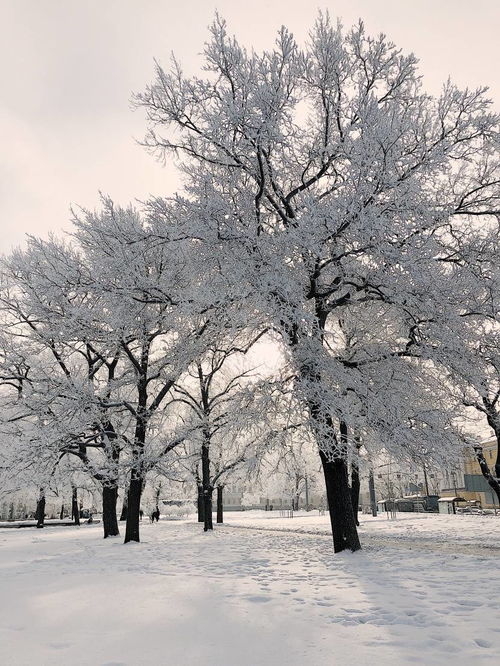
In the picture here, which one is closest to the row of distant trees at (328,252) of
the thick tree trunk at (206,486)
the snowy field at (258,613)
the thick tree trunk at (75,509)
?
the snowy field at (258,613)

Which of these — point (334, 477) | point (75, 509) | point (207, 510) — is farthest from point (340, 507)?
point (75, 509)

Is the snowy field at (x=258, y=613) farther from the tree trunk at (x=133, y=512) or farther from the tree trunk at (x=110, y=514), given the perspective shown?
the tree trunk at (x=110, y=514)

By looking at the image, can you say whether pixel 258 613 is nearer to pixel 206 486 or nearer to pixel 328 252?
pixel 328 252

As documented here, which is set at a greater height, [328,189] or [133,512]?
[328,189]

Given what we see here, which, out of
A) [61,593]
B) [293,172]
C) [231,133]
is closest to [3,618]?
[61,593]

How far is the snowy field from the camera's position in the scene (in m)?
4.22

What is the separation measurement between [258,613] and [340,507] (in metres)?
6.35

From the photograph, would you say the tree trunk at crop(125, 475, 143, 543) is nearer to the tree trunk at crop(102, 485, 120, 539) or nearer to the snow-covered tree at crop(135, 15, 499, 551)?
the tree trunk at crop(102, 485, 120, 539)

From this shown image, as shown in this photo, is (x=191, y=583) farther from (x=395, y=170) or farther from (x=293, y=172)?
(x=293, y=172)

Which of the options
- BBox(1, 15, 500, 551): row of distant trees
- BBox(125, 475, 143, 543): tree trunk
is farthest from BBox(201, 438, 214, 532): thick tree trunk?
BBox(1, 15, 500, 551): row of distant trees

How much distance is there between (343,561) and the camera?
10203 millimetres

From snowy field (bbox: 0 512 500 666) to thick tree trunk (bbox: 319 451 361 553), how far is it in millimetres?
1224

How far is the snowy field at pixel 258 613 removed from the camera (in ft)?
13.9

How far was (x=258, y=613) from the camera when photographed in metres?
5.65
